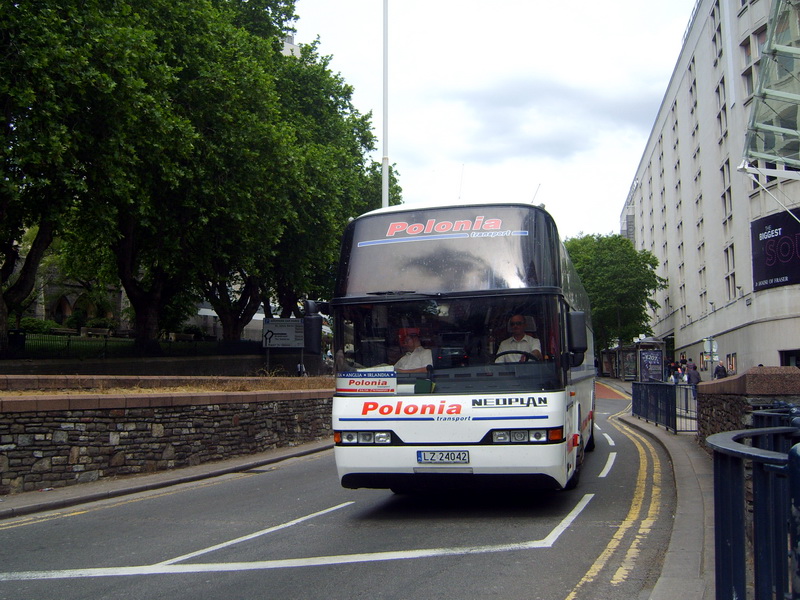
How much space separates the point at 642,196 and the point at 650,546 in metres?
81.1

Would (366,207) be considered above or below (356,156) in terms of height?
below

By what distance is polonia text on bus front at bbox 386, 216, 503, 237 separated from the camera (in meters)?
8.52

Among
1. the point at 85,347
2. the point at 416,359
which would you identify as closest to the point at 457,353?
the point at 416,359

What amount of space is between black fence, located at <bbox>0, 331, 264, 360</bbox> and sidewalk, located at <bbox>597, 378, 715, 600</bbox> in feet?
58.7

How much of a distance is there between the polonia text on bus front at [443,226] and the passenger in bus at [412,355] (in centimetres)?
120

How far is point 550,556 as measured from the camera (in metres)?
6.43

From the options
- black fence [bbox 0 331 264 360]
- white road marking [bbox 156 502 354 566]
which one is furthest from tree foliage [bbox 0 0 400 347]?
white road marking [bbox 156 502 354 566]

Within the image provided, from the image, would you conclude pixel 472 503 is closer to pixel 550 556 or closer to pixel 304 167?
pixel 550 556

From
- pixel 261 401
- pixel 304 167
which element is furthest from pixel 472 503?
pixel 304 167

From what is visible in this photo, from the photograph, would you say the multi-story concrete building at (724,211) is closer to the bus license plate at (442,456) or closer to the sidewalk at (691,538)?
the sidewalk at (691,538)

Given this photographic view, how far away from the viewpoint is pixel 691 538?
6715mm

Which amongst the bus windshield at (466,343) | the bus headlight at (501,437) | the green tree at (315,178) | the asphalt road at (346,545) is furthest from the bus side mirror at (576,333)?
the green tree at (315,178)

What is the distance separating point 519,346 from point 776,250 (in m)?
31.7

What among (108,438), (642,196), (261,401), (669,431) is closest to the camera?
(108,438)
